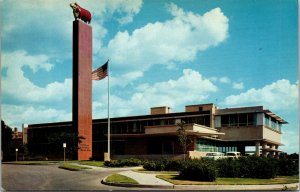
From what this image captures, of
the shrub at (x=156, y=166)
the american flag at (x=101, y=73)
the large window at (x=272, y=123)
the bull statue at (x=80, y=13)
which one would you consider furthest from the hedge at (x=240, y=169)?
the large window at (x=272, y=123)

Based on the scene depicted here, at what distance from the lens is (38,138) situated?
80438 millimetres

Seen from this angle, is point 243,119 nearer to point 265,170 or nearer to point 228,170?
point 228,170

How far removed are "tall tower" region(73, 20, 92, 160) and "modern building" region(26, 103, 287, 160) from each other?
1.74m

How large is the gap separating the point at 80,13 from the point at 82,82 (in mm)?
9139

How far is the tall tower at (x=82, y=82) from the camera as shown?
2200 inches

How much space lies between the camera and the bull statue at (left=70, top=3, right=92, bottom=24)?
175 feet

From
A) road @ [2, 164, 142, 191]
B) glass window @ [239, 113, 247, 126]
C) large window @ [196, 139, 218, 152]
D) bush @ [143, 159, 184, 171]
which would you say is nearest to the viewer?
road @ [2, 164, 142, 191]

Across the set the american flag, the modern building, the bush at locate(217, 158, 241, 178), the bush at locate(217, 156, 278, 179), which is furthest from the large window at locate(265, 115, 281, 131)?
the bush at locate(217, 158, 241, 178)

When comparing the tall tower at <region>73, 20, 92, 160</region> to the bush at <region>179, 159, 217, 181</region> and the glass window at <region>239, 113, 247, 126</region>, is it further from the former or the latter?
the bush at <region>179, 159, 217, 181</region>

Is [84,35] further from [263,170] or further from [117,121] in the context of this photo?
[263,170]

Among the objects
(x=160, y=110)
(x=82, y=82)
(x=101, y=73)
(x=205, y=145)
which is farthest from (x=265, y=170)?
(x=160, y=110)

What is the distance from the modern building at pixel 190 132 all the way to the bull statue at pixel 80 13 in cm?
1472

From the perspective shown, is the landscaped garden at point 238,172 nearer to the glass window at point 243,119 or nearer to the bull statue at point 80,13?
the bull statue at point 80,13

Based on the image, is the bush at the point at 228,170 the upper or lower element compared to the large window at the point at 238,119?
lower
